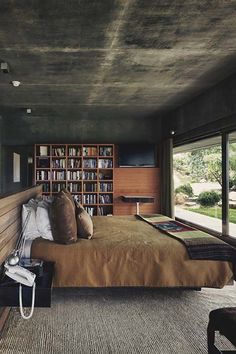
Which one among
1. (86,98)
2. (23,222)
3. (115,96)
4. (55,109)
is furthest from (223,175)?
(55,109)

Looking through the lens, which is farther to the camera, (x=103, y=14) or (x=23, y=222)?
(x=23, y=222)

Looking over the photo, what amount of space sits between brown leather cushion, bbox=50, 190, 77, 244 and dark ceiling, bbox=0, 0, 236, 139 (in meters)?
1.70

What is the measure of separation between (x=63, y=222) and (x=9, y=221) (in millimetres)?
549

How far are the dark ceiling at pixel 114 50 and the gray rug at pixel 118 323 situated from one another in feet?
8.77

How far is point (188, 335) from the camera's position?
2.88m

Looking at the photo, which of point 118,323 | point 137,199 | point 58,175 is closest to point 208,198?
point 137,199

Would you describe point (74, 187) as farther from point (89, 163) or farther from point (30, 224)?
point (30, 224)

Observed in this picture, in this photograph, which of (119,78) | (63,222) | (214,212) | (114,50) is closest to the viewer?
(63,222)

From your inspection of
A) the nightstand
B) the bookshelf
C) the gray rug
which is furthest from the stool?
the bookshelf

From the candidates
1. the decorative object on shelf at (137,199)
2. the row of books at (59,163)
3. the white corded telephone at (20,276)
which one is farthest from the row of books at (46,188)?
the white corded telephone at (20,276)

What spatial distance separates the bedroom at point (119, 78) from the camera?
319 centimetres

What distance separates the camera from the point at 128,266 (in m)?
3.52

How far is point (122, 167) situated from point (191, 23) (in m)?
5.40

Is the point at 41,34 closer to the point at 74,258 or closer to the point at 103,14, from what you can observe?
the point at 103,14
